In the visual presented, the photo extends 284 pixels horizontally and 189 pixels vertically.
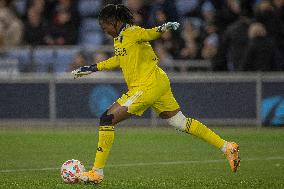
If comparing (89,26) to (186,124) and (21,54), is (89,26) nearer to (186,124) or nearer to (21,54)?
(21,54)

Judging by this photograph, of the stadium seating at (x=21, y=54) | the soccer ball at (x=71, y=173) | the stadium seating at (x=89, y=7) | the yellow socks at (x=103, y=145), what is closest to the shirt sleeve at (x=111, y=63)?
the yellow socks at (x=103, y=145)

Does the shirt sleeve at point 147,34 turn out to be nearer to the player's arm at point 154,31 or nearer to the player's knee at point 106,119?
the player's arm at point 154,31

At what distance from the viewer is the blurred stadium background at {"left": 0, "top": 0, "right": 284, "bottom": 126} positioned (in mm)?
18625

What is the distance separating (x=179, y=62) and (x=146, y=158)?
6117 millimetres

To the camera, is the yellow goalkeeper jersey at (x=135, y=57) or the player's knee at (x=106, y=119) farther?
the yellow goalkeeper jersey at (x=135, y=57)

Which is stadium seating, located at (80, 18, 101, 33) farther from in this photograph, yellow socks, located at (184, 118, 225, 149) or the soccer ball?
the soccer ball

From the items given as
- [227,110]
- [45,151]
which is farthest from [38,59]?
[45,151]

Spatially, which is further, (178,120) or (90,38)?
(90,38)

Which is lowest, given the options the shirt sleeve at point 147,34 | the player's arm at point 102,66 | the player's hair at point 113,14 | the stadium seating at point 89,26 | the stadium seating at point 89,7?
the player's arm at point 102,66

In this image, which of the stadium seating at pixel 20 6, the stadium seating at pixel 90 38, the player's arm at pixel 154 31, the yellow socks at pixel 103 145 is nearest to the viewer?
the player's arm at pixel 154 31

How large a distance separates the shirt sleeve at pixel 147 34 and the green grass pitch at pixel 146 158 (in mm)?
1551

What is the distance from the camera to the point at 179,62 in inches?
781

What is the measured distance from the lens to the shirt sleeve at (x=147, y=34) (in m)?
10.5

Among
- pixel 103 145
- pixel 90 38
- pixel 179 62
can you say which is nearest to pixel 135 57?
pixel 103 145
